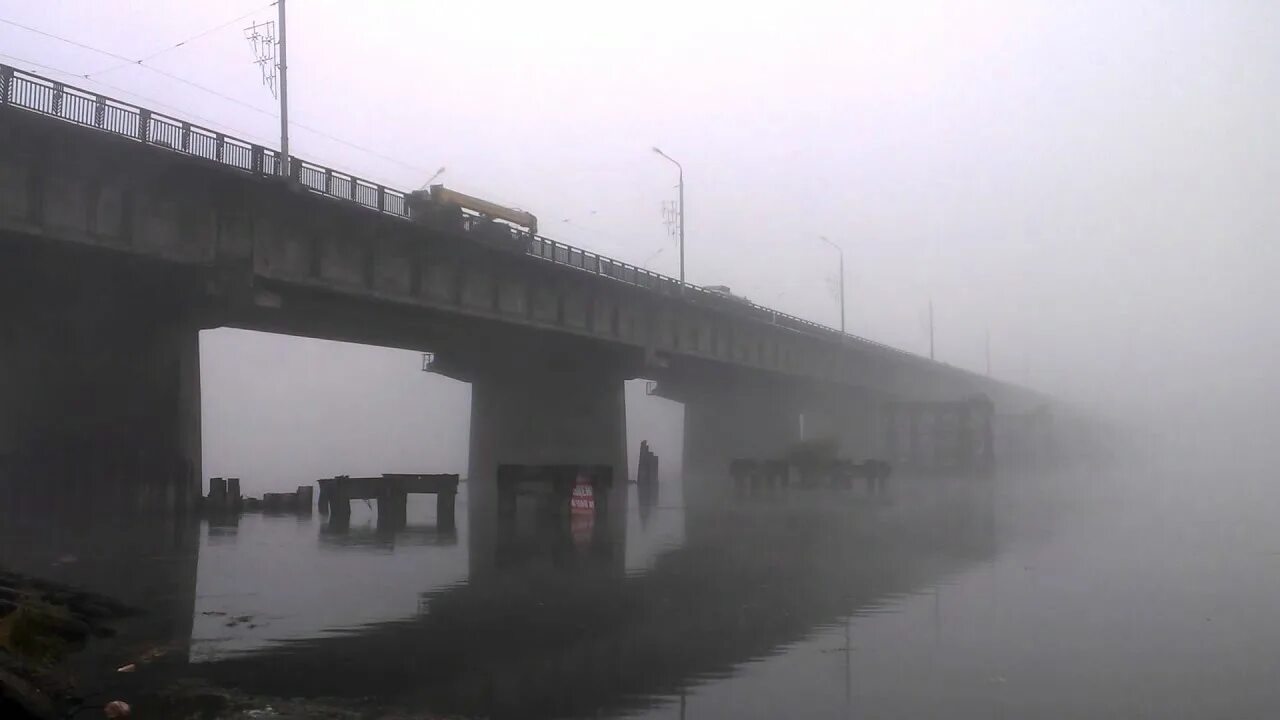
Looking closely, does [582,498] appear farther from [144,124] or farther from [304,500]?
[144,124]

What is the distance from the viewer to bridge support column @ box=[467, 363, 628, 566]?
50.6 meters

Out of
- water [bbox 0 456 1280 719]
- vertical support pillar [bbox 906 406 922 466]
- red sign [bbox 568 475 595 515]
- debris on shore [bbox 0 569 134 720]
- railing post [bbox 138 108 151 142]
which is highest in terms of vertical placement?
railing post [bbox 138 108 151 142]

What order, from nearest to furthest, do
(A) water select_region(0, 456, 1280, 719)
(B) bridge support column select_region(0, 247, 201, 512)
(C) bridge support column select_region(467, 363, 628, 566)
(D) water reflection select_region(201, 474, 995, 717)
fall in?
1. (A) water select_region(0, 456, 1280, 719)
2. (D) water reflection select_region(201, 474, 995, 717)
3. (B) bridge support column select_region(0, 247, 201, 512)
4. (C) bridge support column select_region(467, 363, 628, 566)

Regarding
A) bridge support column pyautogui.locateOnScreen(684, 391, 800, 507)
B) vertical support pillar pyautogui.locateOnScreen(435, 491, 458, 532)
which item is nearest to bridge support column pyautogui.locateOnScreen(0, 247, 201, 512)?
vertical support pillar pyautogui.locateOnScreen(435, 491, 458, 532)

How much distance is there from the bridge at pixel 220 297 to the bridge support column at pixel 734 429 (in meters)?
24.9

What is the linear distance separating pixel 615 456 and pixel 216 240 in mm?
25602

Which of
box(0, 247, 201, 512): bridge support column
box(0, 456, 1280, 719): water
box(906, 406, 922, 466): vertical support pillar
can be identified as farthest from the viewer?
box(906, 406, 922, 466): vertical support pillar

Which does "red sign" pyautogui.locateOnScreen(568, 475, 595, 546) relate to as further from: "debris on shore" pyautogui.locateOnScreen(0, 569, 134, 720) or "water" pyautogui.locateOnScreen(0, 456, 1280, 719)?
"debris on shore" pyautogui.locateOnScreen(0, 569, 134, 720)

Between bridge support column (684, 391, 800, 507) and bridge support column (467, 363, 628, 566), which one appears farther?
bridge support column (684, 391, 800, 507)

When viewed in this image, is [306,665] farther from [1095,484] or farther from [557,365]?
[1095,484]

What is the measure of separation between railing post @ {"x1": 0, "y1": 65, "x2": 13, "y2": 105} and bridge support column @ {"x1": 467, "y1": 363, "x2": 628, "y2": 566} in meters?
28.3

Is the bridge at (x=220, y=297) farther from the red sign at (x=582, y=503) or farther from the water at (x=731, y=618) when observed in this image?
the red sign at (x=582, y=503)

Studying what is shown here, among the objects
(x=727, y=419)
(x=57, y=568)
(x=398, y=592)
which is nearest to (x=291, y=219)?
(x=57, y=568)

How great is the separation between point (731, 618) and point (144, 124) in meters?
20.4
